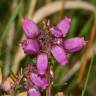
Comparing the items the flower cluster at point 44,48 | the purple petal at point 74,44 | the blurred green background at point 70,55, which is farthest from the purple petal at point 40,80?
the blurred green background at point 70,55

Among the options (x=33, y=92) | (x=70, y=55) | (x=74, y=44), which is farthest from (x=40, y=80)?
(x=70, y=55)

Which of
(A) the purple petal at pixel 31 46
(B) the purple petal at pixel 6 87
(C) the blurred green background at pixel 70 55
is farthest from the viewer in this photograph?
(C) the blurred green background at pixel 70 55

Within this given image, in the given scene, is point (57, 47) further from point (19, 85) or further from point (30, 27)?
point (19, 85)

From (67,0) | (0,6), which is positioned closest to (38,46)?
(67,0)

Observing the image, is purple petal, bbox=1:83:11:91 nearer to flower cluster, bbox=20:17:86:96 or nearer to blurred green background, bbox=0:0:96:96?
flower cluster, bbox=20:17:86:96

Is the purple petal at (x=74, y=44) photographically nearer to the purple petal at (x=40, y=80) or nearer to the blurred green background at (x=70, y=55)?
the purple petal at (x=40, y=80)

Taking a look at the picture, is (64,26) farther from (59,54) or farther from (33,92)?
(33,92)

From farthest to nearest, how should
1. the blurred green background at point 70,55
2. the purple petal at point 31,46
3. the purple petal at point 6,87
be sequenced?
the blurred green background at point 70,55 < the purple petal at point 6,87 < the purple petal at point 31,46
